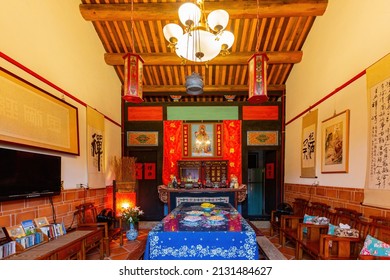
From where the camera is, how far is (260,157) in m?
8.12

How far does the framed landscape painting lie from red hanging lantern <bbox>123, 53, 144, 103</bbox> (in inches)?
119

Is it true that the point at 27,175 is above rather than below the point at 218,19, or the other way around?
below

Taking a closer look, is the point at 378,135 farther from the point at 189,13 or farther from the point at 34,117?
the point at 34,117

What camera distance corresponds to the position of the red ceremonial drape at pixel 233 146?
6.78 m

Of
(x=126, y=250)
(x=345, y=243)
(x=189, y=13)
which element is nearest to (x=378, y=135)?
(x=345, y=243)

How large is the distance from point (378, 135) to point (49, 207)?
4.31 metres

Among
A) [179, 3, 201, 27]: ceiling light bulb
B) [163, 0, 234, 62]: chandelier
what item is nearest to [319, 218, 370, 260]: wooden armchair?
[163, 0, 234, 62]: chandelier

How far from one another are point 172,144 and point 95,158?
241 cm

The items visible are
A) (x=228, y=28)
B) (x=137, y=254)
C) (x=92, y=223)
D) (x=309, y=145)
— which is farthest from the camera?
(x=228, y=28)

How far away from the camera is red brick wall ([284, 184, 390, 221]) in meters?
3.03

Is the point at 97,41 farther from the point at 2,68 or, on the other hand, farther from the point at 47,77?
the point at 2,68

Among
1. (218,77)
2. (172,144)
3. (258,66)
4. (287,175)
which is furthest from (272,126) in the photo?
(258,66)

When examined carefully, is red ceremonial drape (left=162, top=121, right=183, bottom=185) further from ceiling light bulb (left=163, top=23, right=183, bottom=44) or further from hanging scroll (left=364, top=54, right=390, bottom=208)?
hanging scroll (left=364, top=54, right=390, bottom=208)

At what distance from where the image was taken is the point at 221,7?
4.25 m
